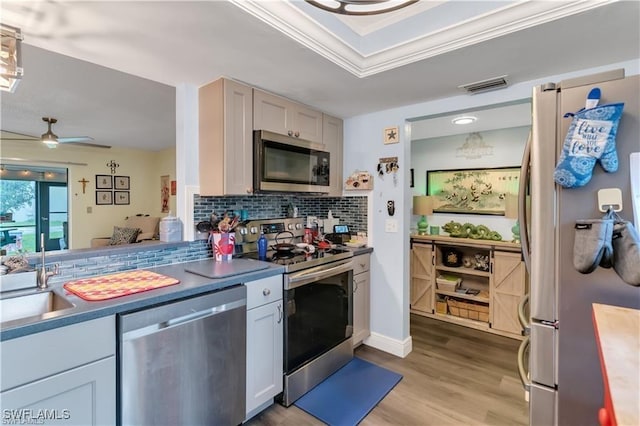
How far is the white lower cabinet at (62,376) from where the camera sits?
103 centimetres

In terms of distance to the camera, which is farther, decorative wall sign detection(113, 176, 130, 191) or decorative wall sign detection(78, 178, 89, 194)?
decorative wall sign detection(113, 176, 130, 191)

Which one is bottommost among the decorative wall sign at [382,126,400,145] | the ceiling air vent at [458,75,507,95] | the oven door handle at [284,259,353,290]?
the oven door handle at [284,259,353,290]

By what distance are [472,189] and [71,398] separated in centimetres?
382

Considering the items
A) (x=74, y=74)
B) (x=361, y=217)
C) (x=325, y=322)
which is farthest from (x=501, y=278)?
(x=74, y=74)

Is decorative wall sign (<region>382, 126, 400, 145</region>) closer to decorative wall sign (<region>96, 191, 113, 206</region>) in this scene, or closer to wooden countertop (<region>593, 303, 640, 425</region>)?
wooden countertop (<region>593, 303, 640, 425</region>)

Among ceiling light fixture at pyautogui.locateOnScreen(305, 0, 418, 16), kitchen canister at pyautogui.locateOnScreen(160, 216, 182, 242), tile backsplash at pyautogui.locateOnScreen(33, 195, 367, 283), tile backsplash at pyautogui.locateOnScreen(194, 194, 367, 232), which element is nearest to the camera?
ceiling light fixture at pyautogui.locateOnScreen(305, 0, 418, 16)

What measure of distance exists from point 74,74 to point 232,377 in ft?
8.00

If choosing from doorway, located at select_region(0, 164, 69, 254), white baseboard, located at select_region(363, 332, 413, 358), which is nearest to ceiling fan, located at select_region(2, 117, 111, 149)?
doorway, located at select_region(0, 164, 69, 254)

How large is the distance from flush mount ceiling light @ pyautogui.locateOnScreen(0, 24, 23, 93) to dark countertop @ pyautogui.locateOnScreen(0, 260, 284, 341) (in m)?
0.97

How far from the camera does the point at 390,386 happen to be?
2.17 m

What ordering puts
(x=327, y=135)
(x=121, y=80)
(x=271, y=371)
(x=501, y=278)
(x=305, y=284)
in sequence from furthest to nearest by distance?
(x=501, y=278) → (x=327, y=135) → (x=121, y=80) → (x=305, y=284) → (x=271, y=371)

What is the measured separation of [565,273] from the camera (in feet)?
3.70

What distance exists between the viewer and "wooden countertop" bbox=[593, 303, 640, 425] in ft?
1.73

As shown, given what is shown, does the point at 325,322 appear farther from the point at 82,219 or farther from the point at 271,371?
the point at 82,219
